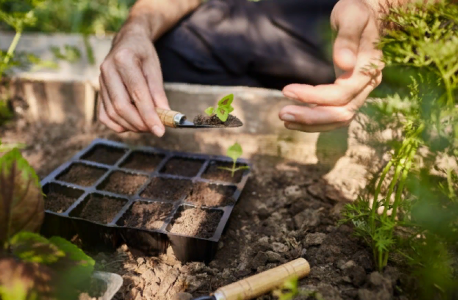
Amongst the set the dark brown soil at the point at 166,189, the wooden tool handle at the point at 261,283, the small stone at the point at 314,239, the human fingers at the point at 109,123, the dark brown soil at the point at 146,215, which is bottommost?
the dark brown soil at the point at 166,189

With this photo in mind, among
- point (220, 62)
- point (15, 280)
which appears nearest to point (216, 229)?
point (15, 280)

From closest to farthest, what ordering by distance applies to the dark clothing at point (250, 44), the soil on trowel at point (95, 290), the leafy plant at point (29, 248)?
1. the leafy plant at point (29, 248)
2. the soil on trowel at point (95, 290)
3. the dark clothing at point (250, 44)

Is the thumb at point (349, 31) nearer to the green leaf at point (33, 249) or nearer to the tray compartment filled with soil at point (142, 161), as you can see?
the tray compartment filled with soil at point (142, 161)

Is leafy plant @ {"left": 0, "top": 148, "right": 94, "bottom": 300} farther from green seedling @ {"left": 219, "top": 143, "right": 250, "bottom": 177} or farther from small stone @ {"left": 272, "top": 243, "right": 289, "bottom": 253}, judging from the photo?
green seedling @ {"left": 219, "top": 143, "right": 250, "bottom": 177}

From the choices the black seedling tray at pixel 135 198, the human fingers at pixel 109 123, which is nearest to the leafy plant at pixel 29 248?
the black seedling tray at pixel 135 198

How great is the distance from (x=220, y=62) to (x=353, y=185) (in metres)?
1.15

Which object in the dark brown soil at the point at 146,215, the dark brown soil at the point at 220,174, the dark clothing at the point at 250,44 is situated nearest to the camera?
the dark brown soil at the point at 146,215

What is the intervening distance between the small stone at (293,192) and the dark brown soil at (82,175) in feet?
2.97

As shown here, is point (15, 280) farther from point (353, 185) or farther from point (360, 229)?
point (353, 185)

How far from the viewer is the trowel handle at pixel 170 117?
1.64m

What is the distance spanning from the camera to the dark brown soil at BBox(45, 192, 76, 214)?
172 centimetres

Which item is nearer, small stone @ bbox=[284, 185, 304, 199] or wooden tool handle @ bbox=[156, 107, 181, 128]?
wooden tool handle @ bbox=[156, 107, 181, 128]

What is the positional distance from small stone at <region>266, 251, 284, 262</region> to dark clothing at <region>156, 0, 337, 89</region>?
1.29 meters

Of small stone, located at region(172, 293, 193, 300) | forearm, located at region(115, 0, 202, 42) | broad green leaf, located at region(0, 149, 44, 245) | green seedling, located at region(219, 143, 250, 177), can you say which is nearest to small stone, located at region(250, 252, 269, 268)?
small stone, located at region(172, 293, 193, 300)
